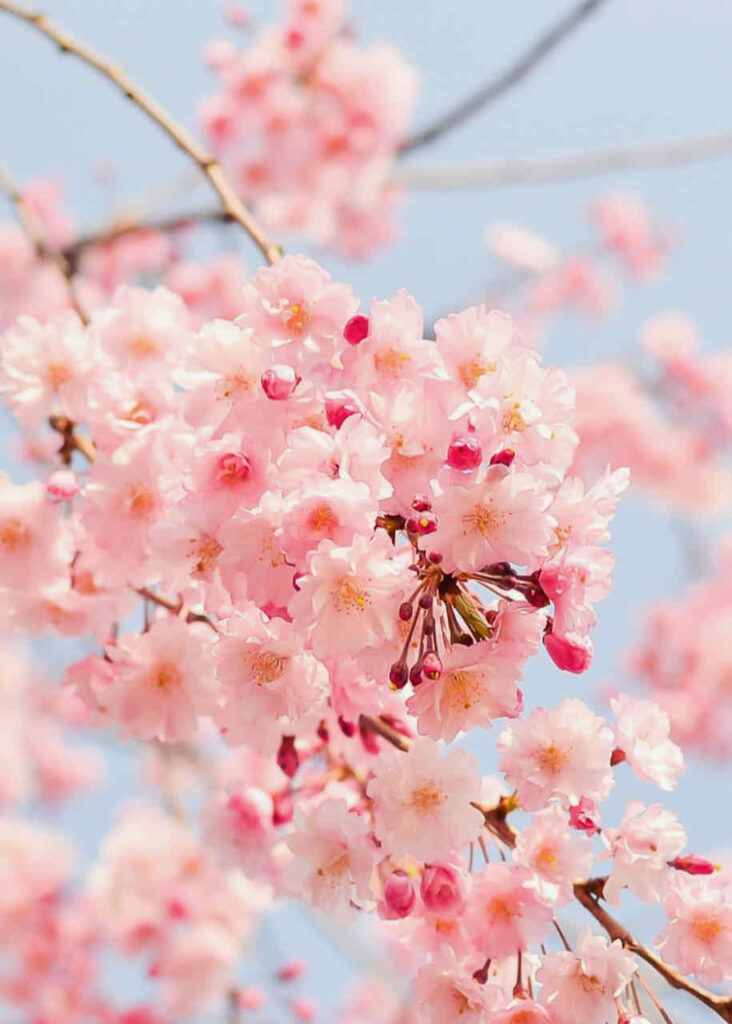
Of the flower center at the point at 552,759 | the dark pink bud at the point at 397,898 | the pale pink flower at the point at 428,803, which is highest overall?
the flower center at the point at 552,759

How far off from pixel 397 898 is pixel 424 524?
54 cm

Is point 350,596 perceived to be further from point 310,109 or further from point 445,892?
point 310,109

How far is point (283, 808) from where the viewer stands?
71.9 inches

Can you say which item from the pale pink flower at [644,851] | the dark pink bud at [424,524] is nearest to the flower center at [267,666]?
the dark pink bud at [424,524]

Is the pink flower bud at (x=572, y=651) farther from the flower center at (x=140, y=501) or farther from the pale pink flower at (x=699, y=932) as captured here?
the flower center at (x=140, y=501)

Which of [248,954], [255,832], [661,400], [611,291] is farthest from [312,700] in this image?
[611,291]

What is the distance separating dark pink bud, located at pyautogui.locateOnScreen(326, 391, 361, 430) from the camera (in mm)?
1217

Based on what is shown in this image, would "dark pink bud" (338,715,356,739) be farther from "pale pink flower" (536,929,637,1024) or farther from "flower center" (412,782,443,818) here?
"pale pink flower" (536,929,637,1024)

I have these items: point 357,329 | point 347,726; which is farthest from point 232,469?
point 347,726

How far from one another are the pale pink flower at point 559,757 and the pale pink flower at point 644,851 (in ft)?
0.22

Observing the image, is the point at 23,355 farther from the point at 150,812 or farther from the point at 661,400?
the point at 661,400

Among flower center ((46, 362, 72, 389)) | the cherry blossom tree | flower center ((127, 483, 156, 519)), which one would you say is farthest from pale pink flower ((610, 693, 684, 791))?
flower center ((46, 362, 72, 389))

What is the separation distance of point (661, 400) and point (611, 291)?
1798mm

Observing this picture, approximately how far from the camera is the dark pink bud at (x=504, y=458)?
118 centimetres
